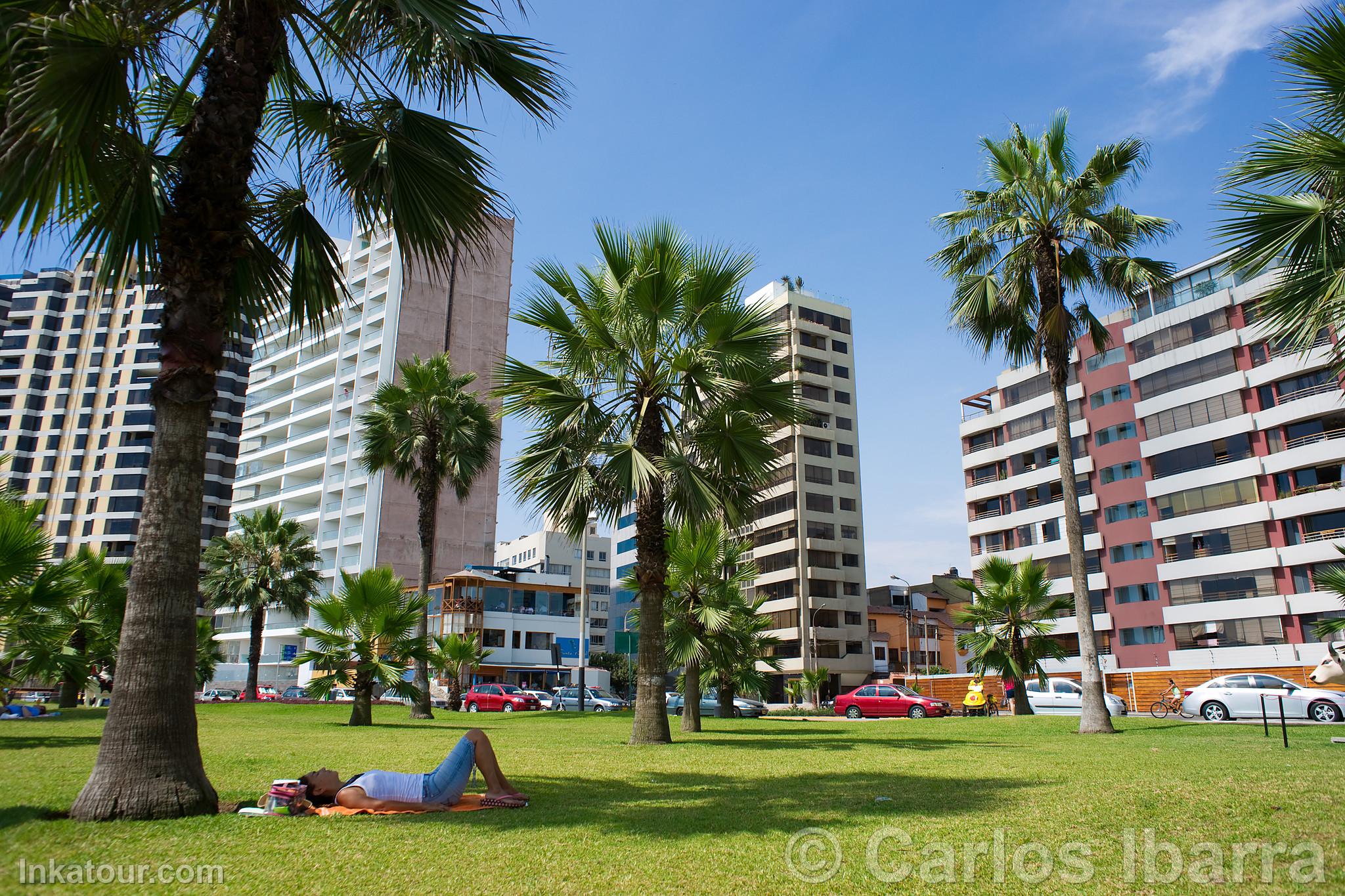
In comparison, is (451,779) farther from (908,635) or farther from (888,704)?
(908,635)

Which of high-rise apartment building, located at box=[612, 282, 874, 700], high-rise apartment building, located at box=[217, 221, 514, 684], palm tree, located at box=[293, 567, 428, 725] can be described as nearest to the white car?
palm tree, located at box=[293, 567, 428, 725]

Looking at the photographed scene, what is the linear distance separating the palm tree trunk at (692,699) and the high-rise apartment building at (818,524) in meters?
49.5

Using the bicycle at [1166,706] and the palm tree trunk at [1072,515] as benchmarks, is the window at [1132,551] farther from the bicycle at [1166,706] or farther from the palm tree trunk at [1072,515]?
the palm tree trunk at [1072,515]

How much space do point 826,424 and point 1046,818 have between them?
233ft

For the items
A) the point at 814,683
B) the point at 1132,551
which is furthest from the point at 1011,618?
the point at 1132,551

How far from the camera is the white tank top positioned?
6738 millimetres

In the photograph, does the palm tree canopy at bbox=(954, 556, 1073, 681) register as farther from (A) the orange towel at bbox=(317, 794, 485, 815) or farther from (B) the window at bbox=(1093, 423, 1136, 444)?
(B) the window at bbox=(1093, 423, 1136, 444)

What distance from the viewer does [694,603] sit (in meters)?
20.9

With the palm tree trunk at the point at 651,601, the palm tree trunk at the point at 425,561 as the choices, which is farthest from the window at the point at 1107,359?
the palm tree trunk at the point at 651,601

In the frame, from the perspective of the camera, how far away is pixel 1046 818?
631 centimetres

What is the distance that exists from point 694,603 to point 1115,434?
45.9 m

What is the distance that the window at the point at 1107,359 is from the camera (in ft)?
185

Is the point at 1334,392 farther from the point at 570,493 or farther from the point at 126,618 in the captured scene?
the point at 126,618

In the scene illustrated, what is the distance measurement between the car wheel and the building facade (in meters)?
81.1
